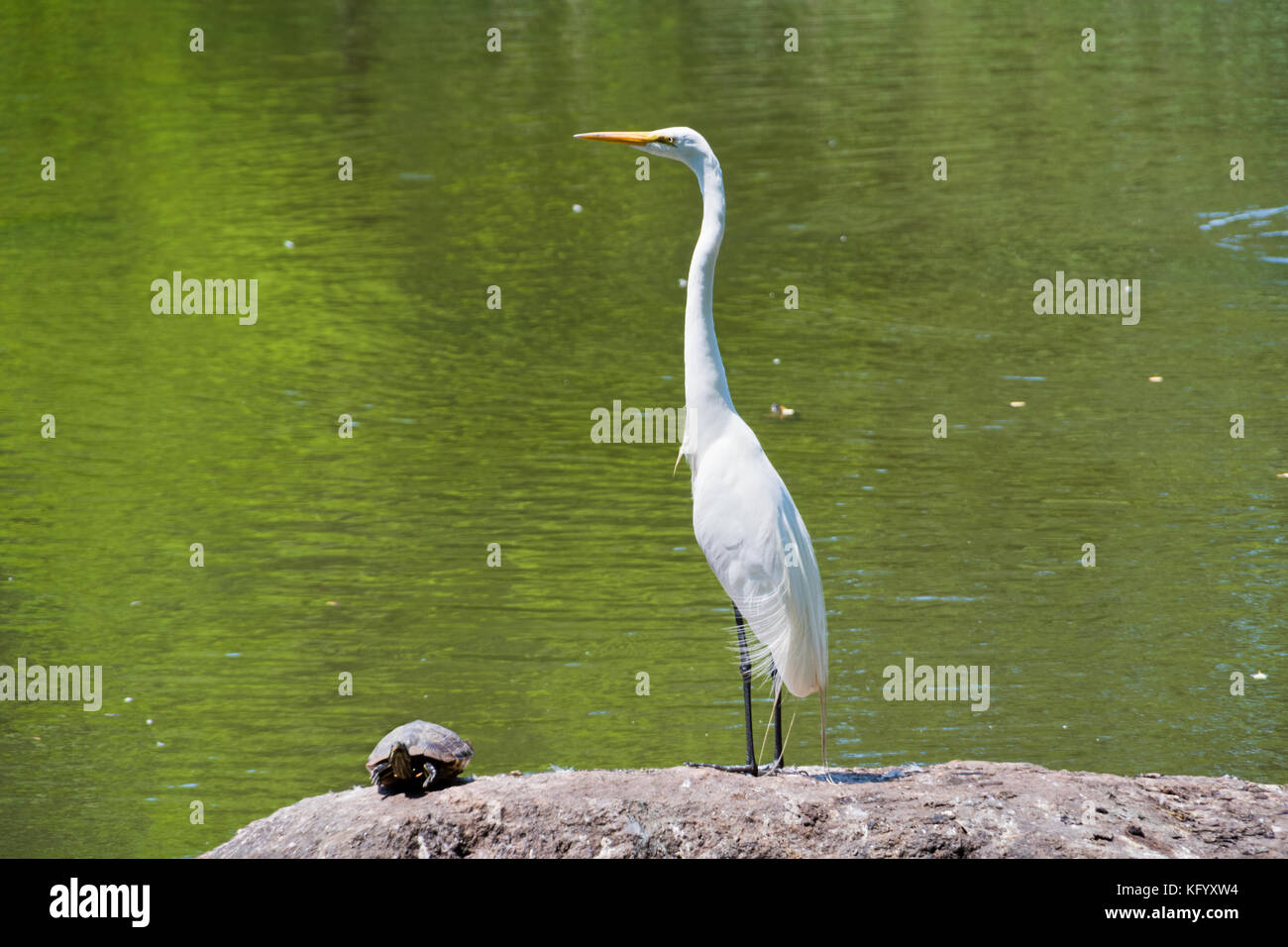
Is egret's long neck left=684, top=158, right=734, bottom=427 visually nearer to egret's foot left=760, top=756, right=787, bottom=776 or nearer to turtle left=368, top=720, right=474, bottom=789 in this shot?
egret's foot left=760, top=756, right=787, bottom=776

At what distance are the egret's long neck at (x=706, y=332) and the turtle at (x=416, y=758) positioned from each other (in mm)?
1611

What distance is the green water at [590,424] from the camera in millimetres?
8148

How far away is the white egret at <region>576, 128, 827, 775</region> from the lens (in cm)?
591

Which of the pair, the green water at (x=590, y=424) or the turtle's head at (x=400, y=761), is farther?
the green water at (x=590, y=424)

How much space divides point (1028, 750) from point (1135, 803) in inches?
77.6

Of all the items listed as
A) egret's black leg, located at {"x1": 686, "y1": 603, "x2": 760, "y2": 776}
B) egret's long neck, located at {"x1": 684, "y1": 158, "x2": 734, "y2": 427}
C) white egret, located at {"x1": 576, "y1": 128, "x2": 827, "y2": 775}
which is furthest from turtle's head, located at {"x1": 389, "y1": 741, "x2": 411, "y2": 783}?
egret's long neck, located at {"x1": 684, "y1": 158, "x2": 734, "y2": 427}

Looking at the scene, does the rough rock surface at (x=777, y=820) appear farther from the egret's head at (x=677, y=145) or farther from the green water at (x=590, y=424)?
the egret's head at (x=677, y=145)

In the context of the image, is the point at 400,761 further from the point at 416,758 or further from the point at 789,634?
the point at 789,634

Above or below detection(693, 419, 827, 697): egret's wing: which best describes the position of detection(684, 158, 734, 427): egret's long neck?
above

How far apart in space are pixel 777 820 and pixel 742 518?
118 cm

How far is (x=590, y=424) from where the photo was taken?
12203 millimetres

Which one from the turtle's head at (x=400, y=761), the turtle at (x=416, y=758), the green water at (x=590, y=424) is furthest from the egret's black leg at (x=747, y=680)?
the green water at (x=590, y=424)

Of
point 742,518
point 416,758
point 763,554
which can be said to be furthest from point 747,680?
point 416,758

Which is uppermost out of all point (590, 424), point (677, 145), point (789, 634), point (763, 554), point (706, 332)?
point (677, 145)
